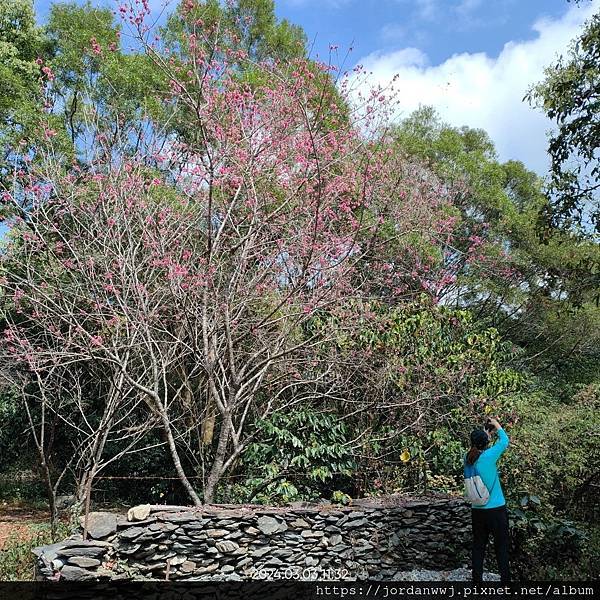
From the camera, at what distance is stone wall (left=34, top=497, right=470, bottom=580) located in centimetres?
445

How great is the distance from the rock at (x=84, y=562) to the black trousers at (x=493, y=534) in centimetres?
276

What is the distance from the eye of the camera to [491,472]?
3.77 meters

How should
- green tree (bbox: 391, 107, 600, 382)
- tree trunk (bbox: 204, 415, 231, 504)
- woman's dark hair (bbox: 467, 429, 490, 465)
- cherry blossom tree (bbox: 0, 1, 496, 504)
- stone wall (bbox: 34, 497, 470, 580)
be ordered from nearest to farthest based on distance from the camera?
woman's dark hair (bbox: 467, 429, 490, 465) < stone wall (bbox: 34, 497, 470, 580) < tree trunk (bbox: 204, 415, 231, 504) < cherry blossom tree (bbox: 0, 1, 496, 504) < green tree (bbox: 391, 107, 600, 382)

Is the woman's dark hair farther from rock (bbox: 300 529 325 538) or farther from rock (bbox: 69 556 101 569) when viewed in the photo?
rock (bbox: 69 556 101 569)

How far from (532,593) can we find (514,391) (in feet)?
9.95

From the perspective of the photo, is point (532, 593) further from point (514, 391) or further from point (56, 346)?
point (56, 346)

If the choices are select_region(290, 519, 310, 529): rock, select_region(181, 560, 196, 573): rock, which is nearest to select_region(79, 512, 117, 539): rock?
select_region(181, 560, 196, 573): rock

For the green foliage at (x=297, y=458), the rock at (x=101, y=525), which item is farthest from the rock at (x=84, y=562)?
the green foliage at (x=297, y=458)

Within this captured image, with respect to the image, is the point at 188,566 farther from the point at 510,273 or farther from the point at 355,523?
the point at 510,273

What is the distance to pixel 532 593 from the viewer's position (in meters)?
4.11

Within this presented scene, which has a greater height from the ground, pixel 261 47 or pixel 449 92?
pixel 261 47

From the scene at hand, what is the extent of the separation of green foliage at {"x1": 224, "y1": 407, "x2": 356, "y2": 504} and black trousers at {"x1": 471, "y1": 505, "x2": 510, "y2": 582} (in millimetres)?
2250

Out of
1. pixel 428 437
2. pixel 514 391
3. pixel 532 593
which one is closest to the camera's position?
pixel 532 593

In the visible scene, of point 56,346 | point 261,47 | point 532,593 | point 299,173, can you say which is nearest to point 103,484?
point 56,346
